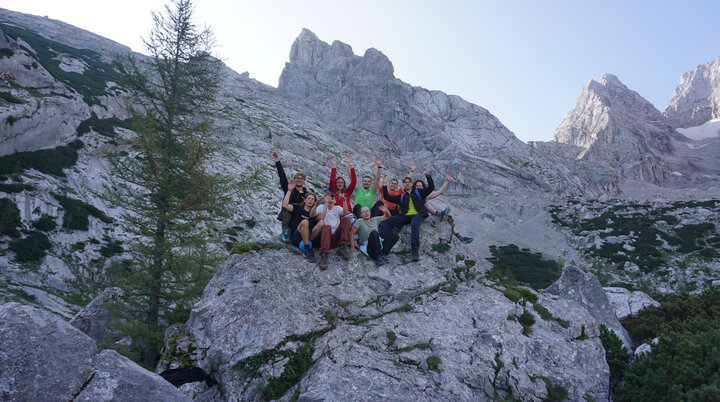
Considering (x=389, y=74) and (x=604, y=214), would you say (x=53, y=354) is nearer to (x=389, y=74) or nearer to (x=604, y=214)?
(x=604, y=214)

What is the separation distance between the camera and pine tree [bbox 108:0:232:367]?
10.8 m

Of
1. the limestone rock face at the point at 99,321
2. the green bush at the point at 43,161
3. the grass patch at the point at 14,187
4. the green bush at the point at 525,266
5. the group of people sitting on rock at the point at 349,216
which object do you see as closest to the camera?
the group of people sitting on rock at the point at 349,216

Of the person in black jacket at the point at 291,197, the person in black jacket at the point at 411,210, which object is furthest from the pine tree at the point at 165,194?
the person in black jacket at the point at 411,210

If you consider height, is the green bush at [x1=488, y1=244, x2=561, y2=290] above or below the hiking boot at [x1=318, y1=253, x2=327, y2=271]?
below

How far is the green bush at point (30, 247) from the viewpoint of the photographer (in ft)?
69.5

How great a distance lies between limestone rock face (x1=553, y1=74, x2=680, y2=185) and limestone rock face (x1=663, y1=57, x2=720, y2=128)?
25.8 meters

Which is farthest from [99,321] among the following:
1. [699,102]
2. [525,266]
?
[699,102]

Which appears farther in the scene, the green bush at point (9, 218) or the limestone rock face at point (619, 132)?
the limestone rock face at point (619, 132)

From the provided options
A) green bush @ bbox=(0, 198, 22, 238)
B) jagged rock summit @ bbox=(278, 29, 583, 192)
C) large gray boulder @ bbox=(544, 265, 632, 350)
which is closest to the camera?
large gray boulder @ bbox=(544, 265, 632, 350)

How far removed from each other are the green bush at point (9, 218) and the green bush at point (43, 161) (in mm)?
5056

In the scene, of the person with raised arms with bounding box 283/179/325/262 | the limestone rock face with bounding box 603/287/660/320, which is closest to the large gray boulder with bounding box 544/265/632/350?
the limestone rock face with bounding box 603/287/660/320

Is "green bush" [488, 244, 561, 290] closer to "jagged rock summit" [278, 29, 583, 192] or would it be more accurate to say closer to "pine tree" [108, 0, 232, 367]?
"pine tree" [108, 0, 232, 367]

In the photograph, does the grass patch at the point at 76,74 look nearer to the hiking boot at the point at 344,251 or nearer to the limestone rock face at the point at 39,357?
the hiking boot at the point at 344,251

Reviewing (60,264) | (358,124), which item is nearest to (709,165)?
(358,124)
